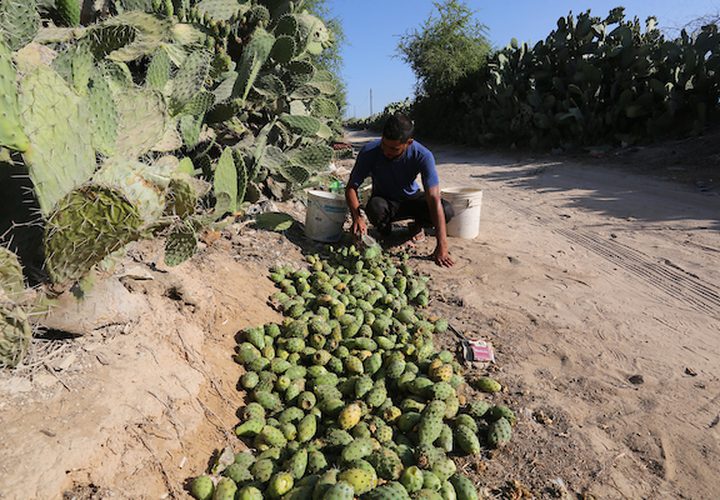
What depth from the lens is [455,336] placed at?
2635 mm

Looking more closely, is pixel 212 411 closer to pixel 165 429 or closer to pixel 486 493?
pixel 165 429

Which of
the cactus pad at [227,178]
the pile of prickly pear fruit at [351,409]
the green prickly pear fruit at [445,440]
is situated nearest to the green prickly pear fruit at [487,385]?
the pile of prickly pear fruit at [351,409]

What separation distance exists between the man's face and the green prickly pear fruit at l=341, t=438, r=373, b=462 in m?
2.20

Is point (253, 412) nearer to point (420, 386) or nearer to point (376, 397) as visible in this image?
point (376, 397)

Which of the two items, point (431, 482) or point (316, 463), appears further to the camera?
point (316, 463)

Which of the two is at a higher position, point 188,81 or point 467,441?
point 188,81

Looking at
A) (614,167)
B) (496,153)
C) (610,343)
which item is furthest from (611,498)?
(496,153)

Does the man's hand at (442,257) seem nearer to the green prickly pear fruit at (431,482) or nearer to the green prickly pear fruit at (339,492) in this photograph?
the green prickly pear fruit at (431,482)

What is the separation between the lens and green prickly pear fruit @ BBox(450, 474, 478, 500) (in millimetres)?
1539

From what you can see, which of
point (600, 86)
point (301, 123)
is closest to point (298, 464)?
point (301, 123)

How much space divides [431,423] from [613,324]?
142 centimetres

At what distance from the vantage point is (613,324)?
104 inches

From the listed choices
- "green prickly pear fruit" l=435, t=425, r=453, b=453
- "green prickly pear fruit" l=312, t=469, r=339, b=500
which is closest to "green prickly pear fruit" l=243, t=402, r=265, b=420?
"green prickly pear fruit" l=312, t=469, r=339, b=500

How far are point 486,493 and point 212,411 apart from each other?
102 centimetres
